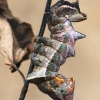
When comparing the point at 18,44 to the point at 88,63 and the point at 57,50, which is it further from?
the point at 88,63

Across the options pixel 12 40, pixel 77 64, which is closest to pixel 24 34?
pixel 12 40

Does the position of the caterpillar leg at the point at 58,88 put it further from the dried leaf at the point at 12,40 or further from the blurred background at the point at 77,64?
the blurred background at the point at 77,64

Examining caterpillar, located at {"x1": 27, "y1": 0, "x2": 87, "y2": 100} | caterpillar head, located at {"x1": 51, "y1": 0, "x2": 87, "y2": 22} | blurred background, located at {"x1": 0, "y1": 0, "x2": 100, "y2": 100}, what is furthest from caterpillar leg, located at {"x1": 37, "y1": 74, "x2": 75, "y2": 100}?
blurred background, located at {"x1": 0, "y1": 0, "x2": 100, "y2": 100}

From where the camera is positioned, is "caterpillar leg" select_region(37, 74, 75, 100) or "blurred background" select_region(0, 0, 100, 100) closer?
"caterpillar leg" select_region(37, 74, 75, 100)

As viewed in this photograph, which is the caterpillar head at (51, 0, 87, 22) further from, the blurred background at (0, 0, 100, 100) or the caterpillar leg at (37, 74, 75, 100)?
the blurred background at (0, 0, 100, 100)

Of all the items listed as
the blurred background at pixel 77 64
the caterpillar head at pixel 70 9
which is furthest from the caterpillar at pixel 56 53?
the blurred background at pixel 77 64

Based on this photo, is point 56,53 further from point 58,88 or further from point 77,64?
point 77,64
